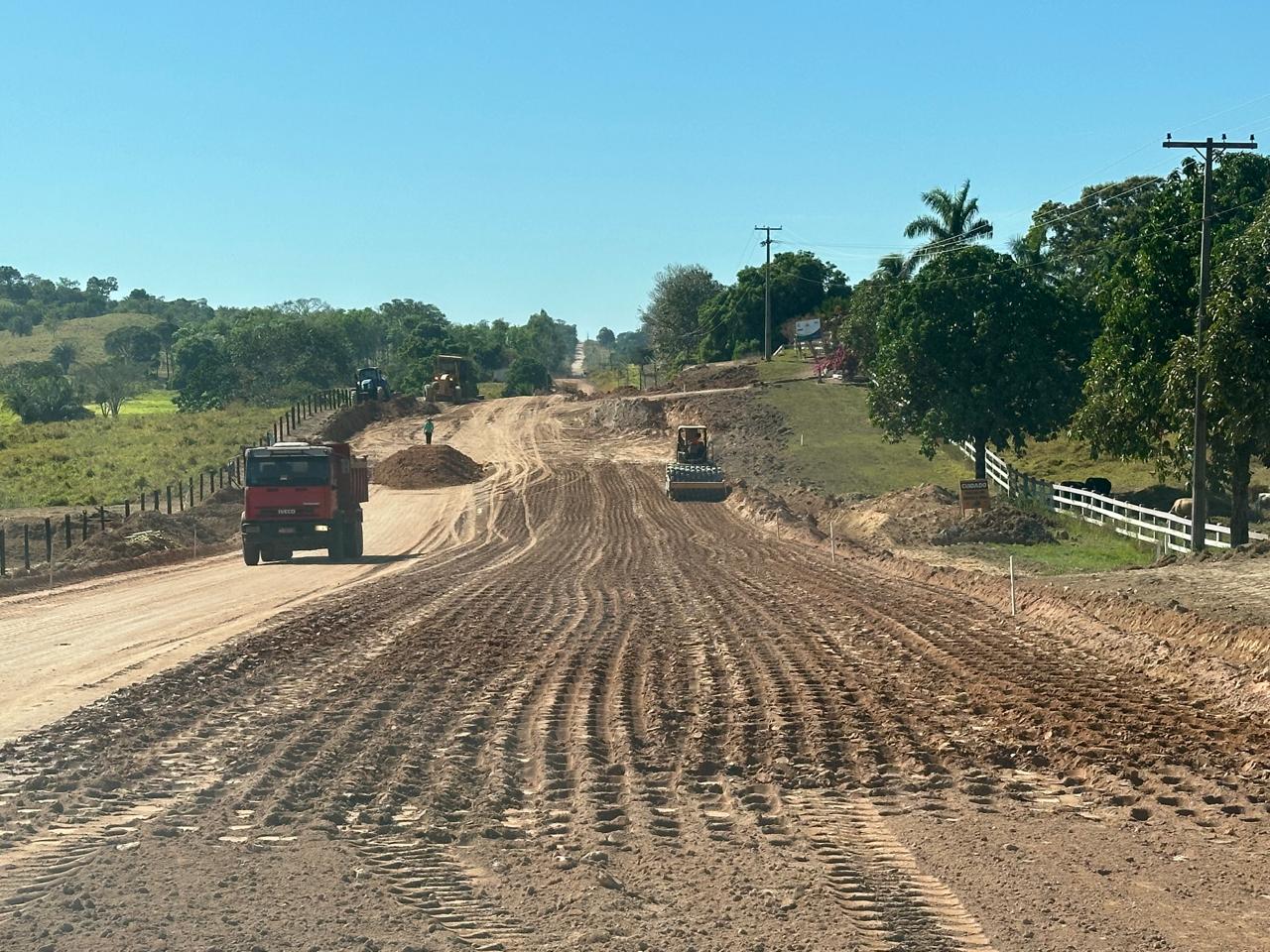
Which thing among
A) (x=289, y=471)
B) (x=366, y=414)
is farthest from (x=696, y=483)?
(x=366, y=414)

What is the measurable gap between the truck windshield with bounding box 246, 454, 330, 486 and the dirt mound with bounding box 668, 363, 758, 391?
182 ft

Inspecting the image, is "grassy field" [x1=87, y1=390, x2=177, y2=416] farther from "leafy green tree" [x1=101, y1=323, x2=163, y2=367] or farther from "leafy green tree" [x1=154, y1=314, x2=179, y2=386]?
"leafy green tree" [x1=154, y1=314, x2=179, y2=386]

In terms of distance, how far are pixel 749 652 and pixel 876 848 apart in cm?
824

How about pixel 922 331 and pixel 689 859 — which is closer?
pixel 689 859

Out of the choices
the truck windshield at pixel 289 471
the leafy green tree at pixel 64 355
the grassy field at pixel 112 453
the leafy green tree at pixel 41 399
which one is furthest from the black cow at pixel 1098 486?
the leafy green tree at pixel 64 355

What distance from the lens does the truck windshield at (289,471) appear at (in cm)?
3222

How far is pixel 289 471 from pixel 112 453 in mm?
40821

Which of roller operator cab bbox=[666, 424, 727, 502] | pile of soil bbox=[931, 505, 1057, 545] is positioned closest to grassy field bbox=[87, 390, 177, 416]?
roller operator cab bbox=[666, 424, 727, 502]

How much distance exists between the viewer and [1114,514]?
3675cm

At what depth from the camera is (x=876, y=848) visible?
8.66 meters

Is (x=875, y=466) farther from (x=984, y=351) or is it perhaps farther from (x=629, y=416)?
(x=629, y=416)

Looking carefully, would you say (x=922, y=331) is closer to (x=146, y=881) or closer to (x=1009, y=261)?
(x=1009, y=261)

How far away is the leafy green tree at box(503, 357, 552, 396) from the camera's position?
4461 inches

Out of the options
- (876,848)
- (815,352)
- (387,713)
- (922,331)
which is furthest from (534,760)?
(815,352)
